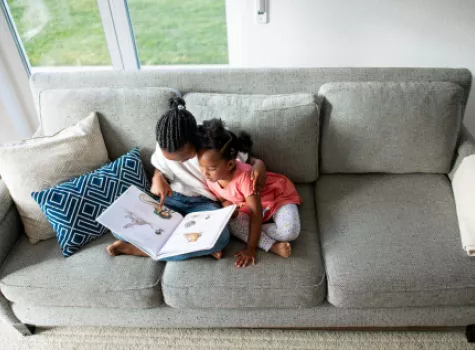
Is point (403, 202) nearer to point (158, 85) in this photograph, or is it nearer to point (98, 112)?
point (158, 85)

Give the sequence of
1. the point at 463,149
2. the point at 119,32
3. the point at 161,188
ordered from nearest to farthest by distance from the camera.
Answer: the point at 161,188 → the point at 463,149 → the point at 119,32

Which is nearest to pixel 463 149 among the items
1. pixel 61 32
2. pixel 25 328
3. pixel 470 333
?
pixel 470 333

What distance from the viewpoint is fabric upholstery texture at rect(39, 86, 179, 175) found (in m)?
1.58

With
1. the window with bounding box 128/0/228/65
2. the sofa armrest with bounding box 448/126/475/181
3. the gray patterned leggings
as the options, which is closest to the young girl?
the gray patterned leggings

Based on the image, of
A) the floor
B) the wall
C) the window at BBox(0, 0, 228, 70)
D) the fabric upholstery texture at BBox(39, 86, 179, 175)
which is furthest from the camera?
the window at BBox(0, 0, 228, 70)

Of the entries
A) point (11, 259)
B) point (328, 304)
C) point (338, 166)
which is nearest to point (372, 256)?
point (328, 304)

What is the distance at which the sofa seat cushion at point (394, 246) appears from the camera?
1241mm

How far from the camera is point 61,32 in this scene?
2.26m

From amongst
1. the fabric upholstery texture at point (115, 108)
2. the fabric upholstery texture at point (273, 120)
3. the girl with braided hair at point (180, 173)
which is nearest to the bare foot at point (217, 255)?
the girl with braided hair at point (180, 173)

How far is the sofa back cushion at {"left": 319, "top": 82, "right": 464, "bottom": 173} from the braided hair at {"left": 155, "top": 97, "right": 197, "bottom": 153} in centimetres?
61

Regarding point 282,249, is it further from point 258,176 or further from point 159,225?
point 159,225

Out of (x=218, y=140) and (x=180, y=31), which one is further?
(x=180, y=31)

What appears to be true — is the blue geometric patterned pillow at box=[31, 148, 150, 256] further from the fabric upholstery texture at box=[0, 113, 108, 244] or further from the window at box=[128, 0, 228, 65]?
the window at box=[128, 0, 228, 65]

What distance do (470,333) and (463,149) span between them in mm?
747
